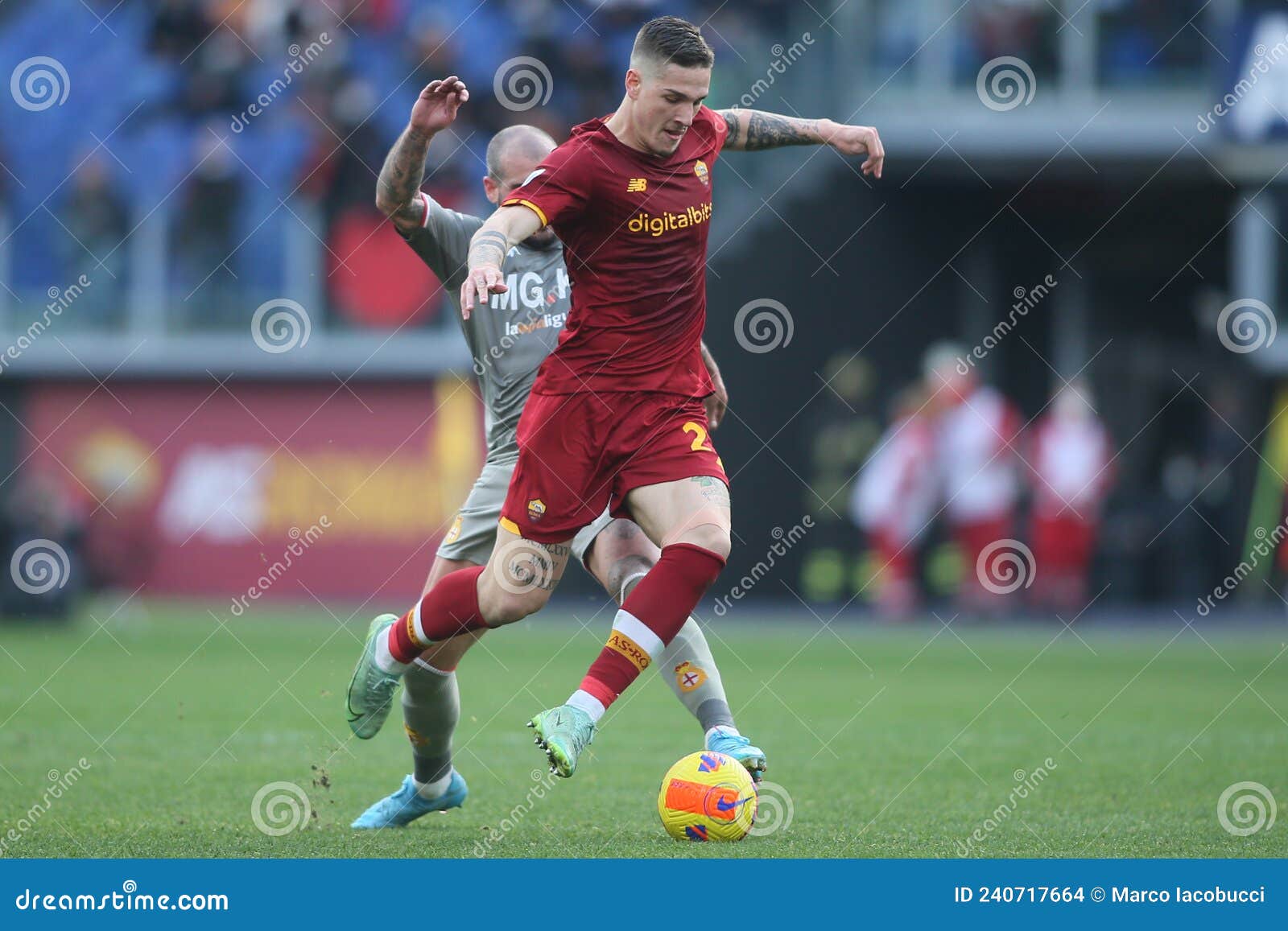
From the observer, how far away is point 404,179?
6406 millimetres

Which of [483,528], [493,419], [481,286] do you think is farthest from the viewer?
[493,419]

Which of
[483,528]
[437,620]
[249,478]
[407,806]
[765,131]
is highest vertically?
[765,131]

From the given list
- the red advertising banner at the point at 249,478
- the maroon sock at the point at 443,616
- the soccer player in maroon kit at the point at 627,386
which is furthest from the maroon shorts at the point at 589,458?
the red advertising banner at the point at 249,478

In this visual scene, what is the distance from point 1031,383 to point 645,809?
52.1 feet

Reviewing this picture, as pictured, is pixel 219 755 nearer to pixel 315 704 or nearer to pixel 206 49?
pixel 315 704

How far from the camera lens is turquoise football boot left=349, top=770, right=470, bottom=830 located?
21.3 ft

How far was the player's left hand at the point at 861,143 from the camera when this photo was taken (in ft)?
20.8

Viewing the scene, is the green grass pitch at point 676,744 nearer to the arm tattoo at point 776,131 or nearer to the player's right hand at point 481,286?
the player's right hand at point 481,286

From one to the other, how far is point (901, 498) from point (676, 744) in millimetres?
9796

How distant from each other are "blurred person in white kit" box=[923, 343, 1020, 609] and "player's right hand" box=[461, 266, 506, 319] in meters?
13.4

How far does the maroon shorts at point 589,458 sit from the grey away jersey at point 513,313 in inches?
33.3

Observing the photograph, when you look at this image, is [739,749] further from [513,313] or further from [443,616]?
[513,313]

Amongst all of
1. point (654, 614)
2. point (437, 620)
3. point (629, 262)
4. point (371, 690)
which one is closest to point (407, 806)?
point (371, 690)

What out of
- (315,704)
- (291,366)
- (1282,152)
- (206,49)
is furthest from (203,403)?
(1282,152)
